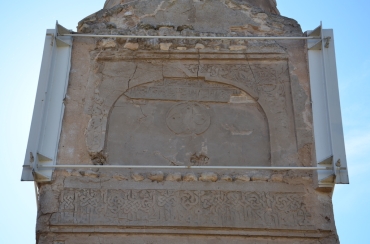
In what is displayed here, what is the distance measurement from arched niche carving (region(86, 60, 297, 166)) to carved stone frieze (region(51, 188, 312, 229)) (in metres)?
0.52

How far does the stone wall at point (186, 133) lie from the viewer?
568 centimetres

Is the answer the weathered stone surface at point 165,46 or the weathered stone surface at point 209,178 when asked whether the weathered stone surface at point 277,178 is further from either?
the weathered stone surface at point 165,46

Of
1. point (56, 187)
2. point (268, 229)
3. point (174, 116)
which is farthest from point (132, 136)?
point (268, 229)

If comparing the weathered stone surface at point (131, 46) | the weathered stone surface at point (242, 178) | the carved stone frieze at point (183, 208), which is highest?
the weathered stone surface at point (131, 46)

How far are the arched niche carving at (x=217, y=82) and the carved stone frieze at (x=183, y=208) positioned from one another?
517 mm

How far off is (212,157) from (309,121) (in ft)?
3.22

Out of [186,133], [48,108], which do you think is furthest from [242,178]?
[48,108]

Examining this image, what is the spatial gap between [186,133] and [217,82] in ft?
2.13

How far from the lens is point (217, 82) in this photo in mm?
6617

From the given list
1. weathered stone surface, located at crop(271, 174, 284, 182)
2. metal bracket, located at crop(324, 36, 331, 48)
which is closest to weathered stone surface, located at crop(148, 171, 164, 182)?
weathered stone surface, located at crop(271, 174, 284, 182)

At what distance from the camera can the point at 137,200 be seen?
5812 mm

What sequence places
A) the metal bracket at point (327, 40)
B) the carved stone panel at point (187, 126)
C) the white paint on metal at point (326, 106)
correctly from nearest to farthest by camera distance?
the white paint on metal at point (326, 106) < the carved stone panel at point (187, 126) < the metal bracket at point (327, 40)

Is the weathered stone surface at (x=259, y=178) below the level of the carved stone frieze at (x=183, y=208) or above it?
above

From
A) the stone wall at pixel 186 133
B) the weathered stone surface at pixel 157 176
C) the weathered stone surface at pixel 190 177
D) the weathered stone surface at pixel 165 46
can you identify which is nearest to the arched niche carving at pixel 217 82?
the stone wall at pixel 186 133
